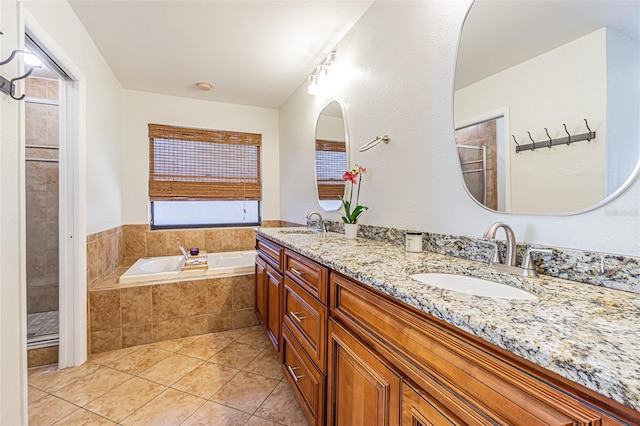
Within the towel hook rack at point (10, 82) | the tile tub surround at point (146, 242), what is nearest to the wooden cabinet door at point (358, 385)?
the towel hook rack at point (10, 82)

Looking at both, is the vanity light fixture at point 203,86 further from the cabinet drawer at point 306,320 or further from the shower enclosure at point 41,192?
the cabinet drawer at point 306,320

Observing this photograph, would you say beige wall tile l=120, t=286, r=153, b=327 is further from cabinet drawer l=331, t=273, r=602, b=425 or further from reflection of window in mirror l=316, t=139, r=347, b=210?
cabinet drawer l=331, t=273, r=602, b=425

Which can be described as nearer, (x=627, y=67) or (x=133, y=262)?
(x=627, y=67)

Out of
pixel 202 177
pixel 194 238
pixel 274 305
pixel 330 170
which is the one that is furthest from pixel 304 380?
pixel 202 177

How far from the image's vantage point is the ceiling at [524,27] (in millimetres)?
782

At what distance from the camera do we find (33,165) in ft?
8.27

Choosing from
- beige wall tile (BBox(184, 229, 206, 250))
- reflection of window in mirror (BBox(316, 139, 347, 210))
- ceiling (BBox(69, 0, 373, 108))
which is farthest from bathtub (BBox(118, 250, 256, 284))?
ceiling (BBox(69, 0, 373, 108))

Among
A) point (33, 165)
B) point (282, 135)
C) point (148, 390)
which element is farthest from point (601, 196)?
point (33, 165)

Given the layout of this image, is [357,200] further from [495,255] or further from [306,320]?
[495,255]

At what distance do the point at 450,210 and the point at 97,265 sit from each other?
8.70ft

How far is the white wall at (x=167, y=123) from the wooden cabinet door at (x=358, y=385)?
2.91m

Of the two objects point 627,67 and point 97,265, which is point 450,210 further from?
point 97,265

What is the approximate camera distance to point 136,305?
2264mm

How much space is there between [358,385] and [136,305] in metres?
2.10
